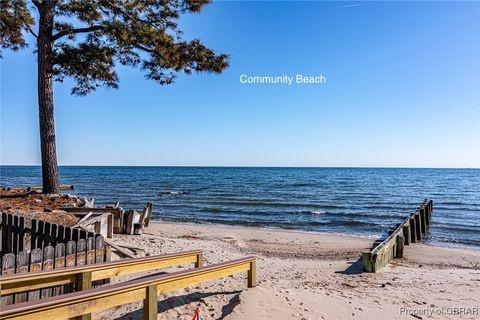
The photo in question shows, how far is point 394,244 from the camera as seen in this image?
467 inches

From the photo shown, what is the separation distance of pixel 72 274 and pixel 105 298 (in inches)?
53.0

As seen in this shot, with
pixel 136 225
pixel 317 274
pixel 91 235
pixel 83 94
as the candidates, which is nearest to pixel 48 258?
pixel 91 235

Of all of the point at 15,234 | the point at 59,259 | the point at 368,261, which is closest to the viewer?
the point at 59,259

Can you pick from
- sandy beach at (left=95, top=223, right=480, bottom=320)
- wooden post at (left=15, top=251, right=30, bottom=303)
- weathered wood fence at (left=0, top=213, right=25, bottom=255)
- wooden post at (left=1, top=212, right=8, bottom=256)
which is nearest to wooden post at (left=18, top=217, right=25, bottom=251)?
weathered wood fence at (left=0, top=213, right=25, bottom=255)

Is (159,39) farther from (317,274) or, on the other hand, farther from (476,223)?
(476,223)

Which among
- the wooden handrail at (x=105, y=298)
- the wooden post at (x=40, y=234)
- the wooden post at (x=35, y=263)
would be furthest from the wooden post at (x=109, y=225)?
the wooden handrail at (x=105, y=298)

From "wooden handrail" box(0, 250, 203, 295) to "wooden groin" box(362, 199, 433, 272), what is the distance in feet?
18.6

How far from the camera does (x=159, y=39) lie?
13.2 metres

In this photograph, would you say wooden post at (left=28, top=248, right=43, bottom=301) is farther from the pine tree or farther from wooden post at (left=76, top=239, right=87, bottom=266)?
the pine tree

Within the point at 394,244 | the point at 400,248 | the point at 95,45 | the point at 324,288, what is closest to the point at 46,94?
the point at 95,45

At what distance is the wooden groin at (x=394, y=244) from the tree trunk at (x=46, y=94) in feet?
36.9

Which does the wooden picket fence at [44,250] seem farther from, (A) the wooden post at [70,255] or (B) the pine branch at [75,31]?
(B) the pine branch at [75,31]

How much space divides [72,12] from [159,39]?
11.5 feet

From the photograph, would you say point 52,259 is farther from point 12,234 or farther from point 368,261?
point 368,261
